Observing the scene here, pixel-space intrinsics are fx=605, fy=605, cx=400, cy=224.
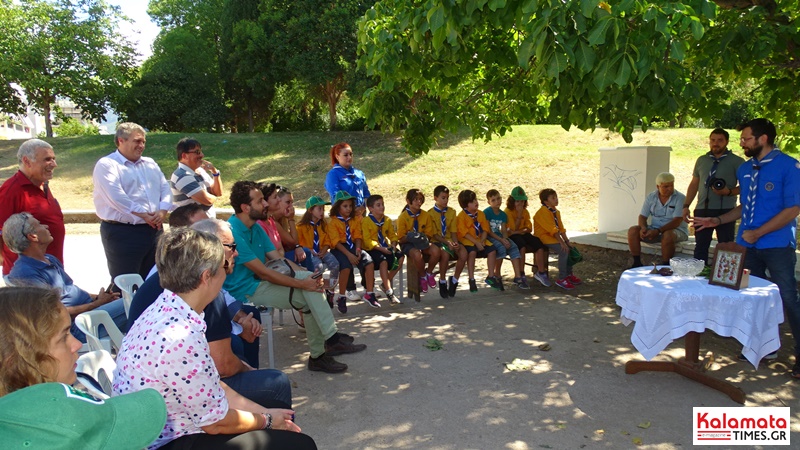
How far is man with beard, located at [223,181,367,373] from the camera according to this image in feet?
16.4

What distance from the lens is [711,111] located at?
6.24 metres

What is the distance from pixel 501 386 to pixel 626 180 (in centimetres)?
598

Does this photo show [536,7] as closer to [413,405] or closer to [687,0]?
[687,0]

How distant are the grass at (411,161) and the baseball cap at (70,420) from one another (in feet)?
37.6

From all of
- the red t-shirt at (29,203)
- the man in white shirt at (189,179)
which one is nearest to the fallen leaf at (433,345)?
the man in white shirt at (189,179)

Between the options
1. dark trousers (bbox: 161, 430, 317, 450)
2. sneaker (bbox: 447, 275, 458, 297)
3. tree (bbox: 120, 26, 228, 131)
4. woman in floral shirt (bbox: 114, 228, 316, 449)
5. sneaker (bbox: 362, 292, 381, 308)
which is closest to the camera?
woman in floral shirt (bbox: 114, 228, 316, 449)

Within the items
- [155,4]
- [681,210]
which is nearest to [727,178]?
[681,210]

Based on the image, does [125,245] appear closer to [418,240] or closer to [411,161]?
[418,240]

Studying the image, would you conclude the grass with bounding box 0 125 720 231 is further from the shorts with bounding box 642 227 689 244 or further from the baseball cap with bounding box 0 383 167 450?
the baseball cap with bounding box 0 383 167 450

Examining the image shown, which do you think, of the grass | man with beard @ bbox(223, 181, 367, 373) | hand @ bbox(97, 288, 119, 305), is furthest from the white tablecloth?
the grass

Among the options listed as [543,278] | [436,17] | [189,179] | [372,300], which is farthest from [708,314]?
[189,179]

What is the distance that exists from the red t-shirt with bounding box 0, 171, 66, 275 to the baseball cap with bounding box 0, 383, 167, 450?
13.8ft

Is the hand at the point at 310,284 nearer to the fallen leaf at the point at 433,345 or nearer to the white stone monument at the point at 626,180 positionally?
the fallen leaf at the point at 433,345

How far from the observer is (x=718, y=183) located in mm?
6984
